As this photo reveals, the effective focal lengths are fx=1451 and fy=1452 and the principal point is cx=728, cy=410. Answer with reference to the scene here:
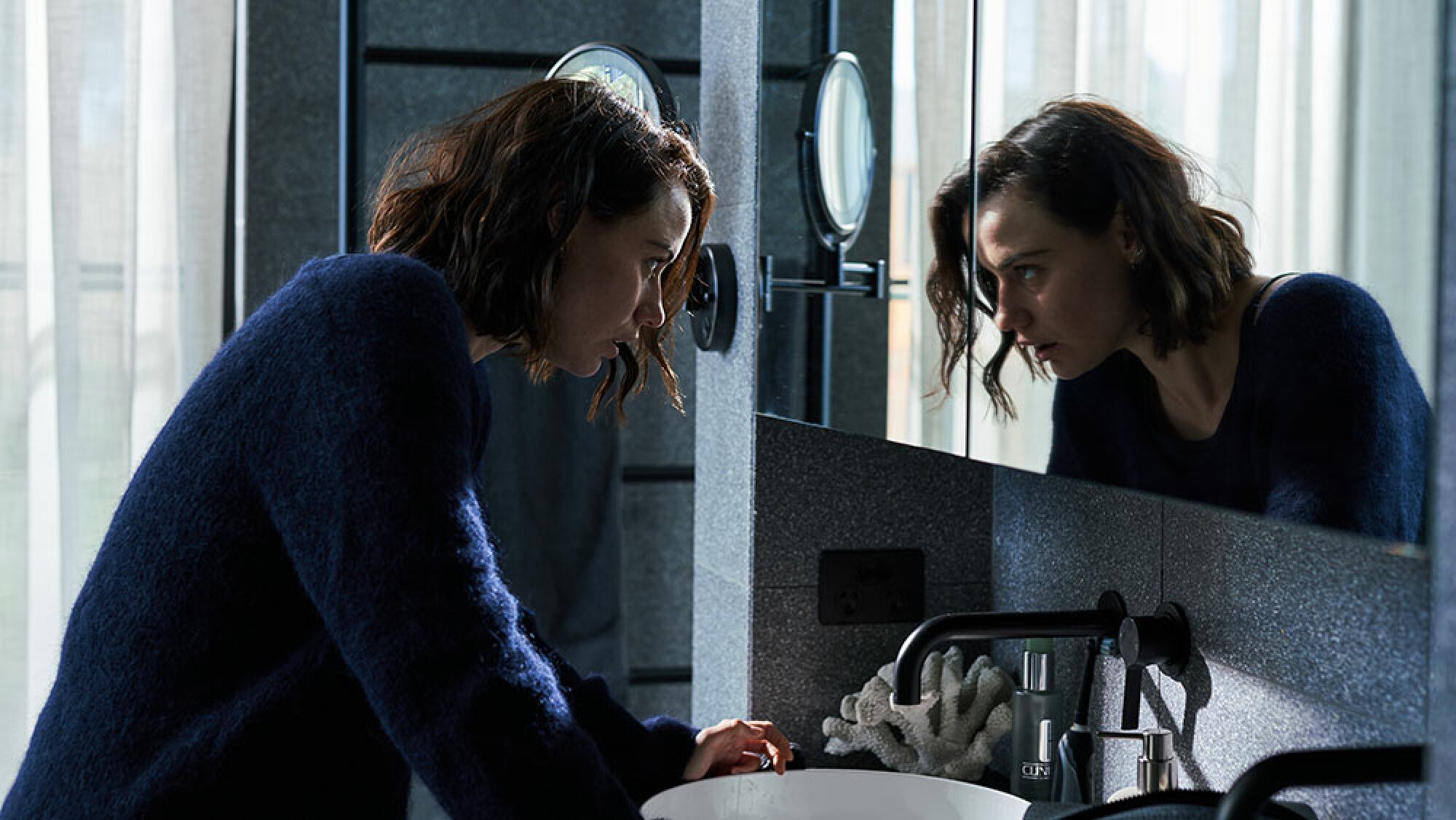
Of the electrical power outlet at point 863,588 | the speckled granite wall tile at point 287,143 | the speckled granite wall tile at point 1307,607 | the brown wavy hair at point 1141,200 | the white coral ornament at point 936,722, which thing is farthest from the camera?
the speckled granite wall tile at point 287,143

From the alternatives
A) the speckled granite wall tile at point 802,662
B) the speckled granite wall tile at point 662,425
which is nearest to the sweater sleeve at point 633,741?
the speckled granite wall tile at point 802,662

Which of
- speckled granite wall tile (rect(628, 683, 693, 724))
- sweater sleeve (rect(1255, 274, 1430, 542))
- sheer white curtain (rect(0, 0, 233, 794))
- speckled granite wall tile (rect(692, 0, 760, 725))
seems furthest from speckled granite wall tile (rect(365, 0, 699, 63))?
sweater sleeve (rect(1255, 274, 1430, 542))

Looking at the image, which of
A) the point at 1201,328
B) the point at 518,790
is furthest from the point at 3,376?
the point at 1201,328

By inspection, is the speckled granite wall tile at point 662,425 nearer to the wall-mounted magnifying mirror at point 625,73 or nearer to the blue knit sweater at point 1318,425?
the wall-mounted magnifying mirror at point 625,73

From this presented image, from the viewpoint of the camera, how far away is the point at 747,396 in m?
1.40

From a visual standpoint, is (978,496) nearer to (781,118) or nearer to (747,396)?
(747,396)

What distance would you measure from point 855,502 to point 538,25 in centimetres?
105

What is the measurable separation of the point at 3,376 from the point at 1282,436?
5.64 feet

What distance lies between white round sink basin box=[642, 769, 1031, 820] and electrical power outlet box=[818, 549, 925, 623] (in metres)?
0.20

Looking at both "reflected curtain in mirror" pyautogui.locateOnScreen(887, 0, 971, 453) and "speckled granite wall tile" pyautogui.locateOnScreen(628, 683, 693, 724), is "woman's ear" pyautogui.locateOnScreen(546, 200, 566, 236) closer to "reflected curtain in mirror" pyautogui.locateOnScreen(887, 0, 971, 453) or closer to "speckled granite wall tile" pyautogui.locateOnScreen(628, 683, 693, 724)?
"reflected curtain in mirror" pyautogui.locateOnScreen(887, 0, 971, 453)

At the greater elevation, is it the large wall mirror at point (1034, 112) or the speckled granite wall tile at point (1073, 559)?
the large wall mirror at point (1034, 112)

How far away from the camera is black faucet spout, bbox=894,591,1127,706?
3.31ft

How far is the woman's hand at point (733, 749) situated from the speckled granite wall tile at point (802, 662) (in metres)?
0.15

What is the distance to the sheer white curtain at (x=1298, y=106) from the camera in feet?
1.72
